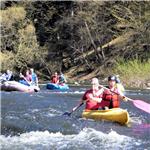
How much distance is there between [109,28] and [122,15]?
346 centimetres

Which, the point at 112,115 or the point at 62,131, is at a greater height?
the point at 112,115

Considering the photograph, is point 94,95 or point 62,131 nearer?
point 62,131

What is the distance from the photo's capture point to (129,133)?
46.7ft

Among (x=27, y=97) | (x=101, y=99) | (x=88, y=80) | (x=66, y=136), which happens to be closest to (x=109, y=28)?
(x=88, y=80)

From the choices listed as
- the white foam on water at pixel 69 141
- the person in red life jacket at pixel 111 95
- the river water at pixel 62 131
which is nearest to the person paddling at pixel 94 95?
the person in red life jacket at pixel 111 95

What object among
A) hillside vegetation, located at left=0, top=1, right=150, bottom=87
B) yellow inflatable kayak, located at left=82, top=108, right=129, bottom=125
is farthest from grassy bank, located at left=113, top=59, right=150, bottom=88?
yellow inflatable kayak, located at left=82, top=108, right=129, bottom=125

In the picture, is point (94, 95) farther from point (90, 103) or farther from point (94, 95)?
point (90, 103)

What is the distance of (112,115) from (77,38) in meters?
32.7

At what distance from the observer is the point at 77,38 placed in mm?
48094

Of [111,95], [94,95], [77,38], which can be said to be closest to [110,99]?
[111,95]

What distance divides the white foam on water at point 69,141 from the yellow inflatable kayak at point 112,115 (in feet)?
5.56

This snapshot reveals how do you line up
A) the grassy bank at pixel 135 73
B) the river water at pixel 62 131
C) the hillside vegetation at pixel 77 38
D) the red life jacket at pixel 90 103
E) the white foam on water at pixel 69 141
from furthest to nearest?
the hillside vegetation at pixel 77 38
the grassy bank at pixel 135 73
the red life jacket at pixel 90 103
the river water at pixel 62 131
the white foam on water at pixel 69 141

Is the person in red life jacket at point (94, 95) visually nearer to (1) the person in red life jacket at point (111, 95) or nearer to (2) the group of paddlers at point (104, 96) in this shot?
(2) the group of paddlers at point (104, 96)

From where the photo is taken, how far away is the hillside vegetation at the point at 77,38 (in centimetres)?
4297
